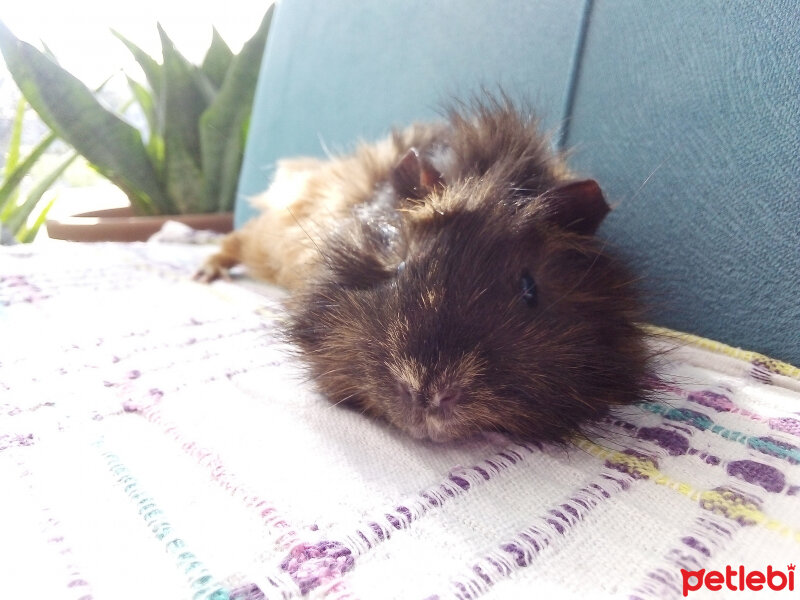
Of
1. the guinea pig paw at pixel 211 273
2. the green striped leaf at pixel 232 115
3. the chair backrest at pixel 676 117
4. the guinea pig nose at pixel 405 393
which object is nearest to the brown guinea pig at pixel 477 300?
the guinea pig nose at pixel 405 393

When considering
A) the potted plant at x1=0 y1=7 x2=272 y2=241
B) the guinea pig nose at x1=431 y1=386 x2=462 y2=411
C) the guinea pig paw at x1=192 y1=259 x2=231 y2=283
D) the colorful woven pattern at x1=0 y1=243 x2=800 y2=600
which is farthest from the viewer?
the potted plant at x1=0 y1=7 x2=272 y2=241

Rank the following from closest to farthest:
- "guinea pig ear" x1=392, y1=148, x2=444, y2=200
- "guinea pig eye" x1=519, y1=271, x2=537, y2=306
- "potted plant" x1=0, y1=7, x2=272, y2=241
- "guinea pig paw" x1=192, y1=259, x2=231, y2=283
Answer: "guinea pig eye" x1=519, y1=271, x2=537, y2=306 → "guinea pig ear" x1=392, y1=148, x2=444, y2=200 → "guinea pig paw" x1=192, y1=259, x2=231, y2=283 → "potted plant" x1=0, y1=7, x2=272, y2=241

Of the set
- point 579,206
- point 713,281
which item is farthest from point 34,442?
point 713,281

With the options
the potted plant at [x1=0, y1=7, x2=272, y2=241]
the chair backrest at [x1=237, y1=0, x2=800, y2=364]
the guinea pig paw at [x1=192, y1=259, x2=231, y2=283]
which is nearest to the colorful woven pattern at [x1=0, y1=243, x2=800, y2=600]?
the chair backrest at [x1=237, y1=0, x2=800, y2=364]

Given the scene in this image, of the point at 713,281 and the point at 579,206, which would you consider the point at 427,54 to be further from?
the point at 713,281

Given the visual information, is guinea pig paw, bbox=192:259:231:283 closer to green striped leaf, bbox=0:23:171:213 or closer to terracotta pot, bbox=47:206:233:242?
terracotta pot, bbox=47:206:233:242

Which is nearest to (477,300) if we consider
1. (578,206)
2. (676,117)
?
(578,206)

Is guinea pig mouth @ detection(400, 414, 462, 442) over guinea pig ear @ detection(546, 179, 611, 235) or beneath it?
beneath
